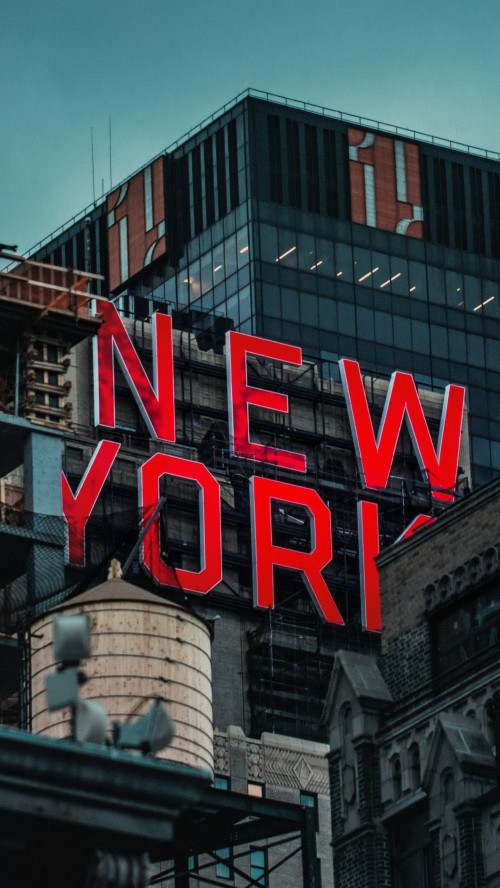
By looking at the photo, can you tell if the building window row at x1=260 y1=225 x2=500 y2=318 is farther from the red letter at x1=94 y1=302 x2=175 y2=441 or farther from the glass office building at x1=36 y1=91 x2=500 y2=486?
the red letter at x1=94 y1=302 x2=175 y2=441

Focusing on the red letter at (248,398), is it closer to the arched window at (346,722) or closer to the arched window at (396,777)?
the arched window at (346,722)

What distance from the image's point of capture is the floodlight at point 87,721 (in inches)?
1258

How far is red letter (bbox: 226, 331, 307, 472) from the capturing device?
412ft

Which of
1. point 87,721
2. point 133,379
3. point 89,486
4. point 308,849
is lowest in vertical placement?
point 87,721

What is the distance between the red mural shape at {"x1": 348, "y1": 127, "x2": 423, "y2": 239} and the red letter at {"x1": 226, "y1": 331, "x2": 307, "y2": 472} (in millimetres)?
29145

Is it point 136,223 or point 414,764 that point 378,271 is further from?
point 414,764

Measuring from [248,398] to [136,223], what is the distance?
110 ft

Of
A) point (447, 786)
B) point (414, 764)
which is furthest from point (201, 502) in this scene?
point (447, 786)

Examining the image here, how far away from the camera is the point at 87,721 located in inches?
1266

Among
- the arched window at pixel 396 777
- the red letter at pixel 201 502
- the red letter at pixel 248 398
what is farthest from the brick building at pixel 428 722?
the red letter at pixel 248 398

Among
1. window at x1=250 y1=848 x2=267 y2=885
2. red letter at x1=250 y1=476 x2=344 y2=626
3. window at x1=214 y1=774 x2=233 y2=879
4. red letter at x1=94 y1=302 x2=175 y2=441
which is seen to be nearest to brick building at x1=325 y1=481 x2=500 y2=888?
window at x1=214 y1=774 x2=233 y2=879

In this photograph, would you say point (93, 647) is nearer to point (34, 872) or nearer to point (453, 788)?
point (453, 788)

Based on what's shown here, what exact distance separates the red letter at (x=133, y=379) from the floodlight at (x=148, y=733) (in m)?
88.7

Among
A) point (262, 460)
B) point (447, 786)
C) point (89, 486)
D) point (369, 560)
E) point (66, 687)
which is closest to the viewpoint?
point (66, 687)
